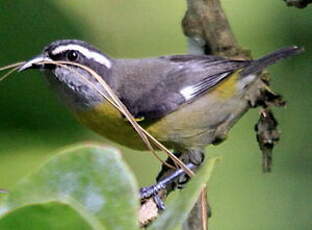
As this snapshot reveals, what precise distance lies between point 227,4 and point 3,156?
0.65m

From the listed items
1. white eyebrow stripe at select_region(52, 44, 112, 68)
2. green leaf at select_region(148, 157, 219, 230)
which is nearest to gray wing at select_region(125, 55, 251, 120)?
white eyebrow stripe at select_region(52, 44, 112, 68)

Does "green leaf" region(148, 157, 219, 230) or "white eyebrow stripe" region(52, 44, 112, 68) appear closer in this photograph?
"green leaf" region(148, 157, 219, 230)

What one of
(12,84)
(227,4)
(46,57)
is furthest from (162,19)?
(46,57)

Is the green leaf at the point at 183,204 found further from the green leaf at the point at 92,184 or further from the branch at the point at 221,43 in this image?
the branch at the point at 221,43

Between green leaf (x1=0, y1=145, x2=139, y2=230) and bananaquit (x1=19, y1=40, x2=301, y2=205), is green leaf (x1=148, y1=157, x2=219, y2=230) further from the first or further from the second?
bananaquit (x1=19, y1=40, x2=301, y2=205)

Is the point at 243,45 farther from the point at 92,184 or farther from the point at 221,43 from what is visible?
the point at 92,184

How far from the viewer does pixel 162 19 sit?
1856 mm

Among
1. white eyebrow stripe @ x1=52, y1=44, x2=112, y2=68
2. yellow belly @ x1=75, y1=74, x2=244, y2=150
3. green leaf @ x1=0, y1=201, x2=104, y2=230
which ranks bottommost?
yellow belly @ x1=75, y1=74, x2=244, y2=150

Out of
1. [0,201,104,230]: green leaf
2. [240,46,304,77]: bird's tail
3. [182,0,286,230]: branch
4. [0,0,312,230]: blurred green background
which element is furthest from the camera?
[0,0,312,230]: blurred green background

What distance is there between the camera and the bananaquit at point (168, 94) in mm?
1557

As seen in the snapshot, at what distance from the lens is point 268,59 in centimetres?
161

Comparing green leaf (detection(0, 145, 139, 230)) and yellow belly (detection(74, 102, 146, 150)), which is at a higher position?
green leaf (detection(0, 145, 139, 230))

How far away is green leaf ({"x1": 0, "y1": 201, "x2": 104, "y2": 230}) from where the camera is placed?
0.26 metres

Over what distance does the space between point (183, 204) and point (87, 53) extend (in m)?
1.21
